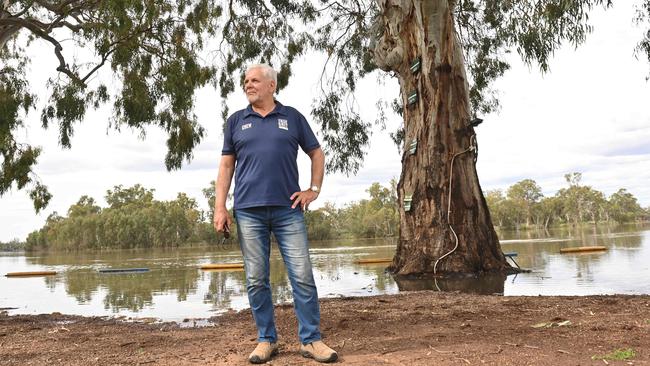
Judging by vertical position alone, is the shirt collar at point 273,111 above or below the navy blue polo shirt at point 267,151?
above

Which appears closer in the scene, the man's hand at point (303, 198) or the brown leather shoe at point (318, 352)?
the brown leather shoe at point (318, 352)

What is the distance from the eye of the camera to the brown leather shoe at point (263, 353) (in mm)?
2463

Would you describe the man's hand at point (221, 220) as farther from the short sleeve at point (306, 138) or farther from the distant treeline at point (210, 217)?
the distant treeline at point (210, 217)

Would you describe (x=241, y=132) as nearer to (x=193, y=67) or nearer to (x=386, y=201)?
(x=193, y=67)

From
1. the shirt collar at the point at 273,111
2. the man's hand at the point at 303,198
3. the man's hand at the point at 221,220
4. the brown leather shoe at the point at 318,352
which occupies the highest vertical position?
the shirt collar at the point at 273,111

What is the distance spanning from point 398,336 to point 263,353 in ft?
2.68

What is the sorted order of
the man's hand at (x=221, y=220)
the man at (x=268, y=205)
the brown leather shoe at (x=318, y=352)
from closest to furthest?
1. the brown leather shoe at (x=318, y=352)
2. the man at (x=268, y=205)
3. the man's hand at (x=221, y=220)

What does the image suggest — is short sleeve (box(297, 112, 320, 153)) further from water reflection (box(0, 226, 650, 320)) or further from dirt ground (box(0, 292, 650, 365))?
water reflection (box(0, 226, 650, 320))

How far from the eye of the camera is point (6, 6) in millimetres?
9258

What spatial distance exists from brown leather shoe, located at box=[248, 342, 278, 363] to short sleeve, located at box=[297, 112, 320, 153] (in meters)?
0.94

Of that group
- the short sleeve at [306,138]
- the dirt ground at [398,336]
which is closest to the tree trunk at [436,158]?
the dirt ground at [398,336]

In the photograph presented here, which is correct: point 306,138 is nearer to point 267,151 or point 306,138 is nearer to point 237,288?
point 267,151

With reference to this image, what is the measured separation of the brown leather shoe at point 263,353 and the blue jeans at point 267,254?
0.03m

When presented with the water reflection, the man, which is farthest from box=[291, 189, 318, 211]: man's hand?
the water reflection
